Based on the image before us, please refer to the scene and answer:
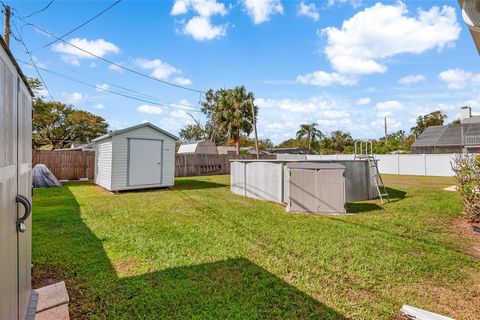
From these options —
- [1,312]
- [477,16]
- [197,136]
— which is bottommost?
[1,312]

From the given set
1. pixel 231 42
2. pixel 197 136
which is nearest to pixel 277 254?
pixel 231 42

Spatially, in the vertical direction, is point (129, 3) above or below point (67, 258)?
above

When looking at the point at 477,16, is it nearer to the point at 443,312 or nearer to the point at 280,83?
the point at 443,312

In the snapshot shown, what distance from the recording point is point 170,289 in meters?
2.68

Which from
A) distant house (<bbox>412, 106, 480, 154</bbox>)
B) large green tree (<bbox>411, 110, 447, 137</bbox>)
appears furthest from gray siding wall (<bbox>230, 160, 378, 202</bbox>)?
large green tree (<bbox>411, 110, 447, 137</bbox>)

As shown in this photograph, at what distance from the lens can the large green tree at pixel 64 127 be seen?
961 inches

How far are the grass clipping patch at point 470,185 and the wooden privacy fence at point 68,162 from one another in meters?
14.7

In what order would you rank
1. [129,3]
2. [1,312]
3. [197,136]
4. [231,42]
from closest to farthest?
[1,312] → [129,3] → [231,42] → [197,136]

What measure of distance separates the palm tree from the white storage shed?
29850 mm

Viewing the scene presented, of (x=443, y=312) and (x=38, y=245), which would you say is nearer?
(x=443, y=312)

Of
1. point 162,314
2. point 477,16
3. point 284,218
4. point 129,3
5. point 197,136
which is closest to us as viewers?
point 477,16

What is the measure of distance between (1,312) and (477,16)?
309cm

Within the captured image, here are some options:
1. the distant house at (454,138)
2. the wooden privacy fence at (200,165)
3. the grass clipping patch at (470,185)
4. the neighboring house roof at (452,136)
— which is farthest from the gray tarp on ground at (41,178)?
the neighboring house roof at (452,136)

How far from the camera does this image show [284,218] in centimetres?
559
